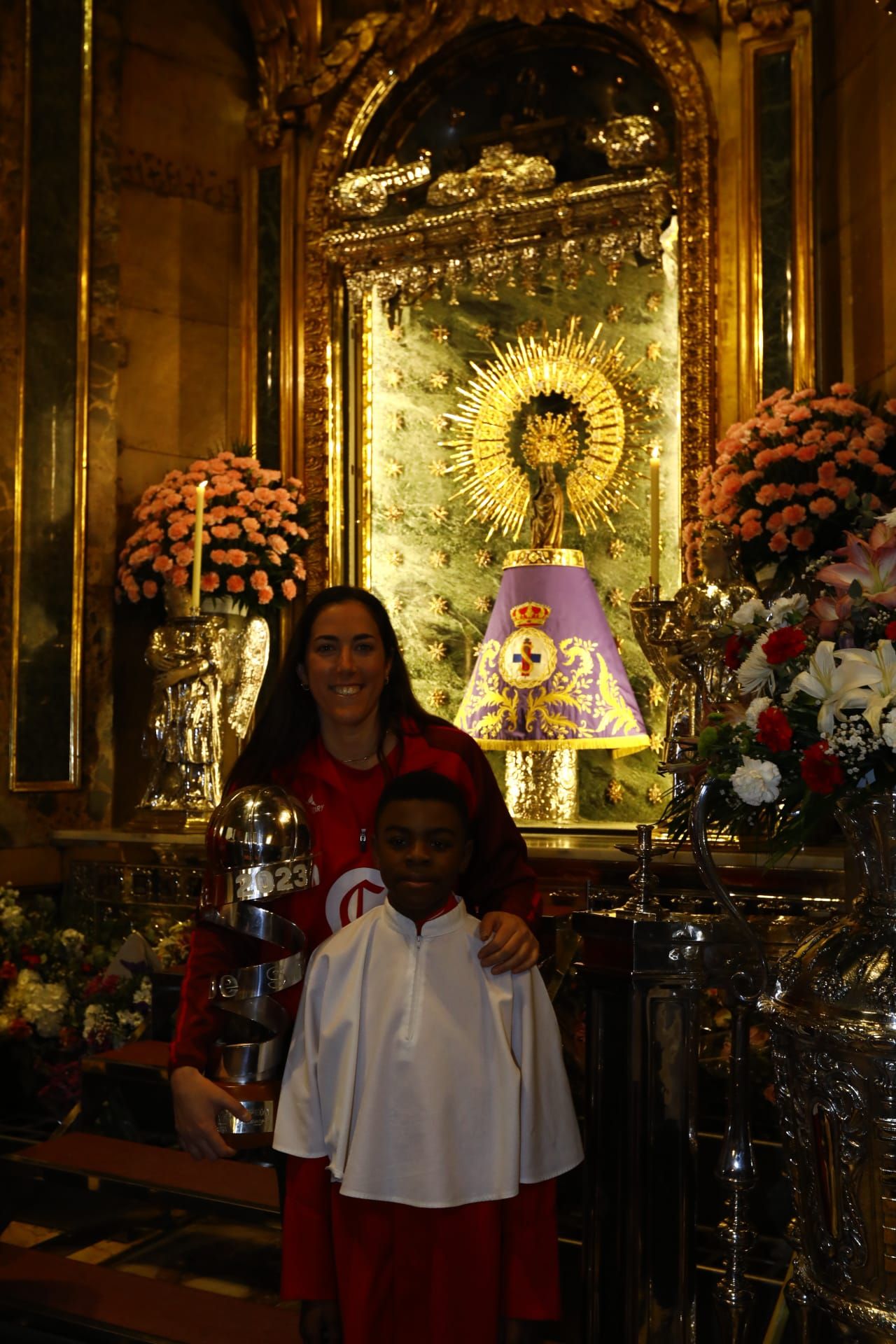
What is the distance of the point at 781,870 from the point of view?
3.52 m

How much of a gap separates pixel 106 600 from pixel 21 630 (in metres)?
0.48

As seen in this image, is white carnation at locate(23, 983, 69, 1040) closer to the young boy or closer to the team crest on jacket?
the team crest on jacket

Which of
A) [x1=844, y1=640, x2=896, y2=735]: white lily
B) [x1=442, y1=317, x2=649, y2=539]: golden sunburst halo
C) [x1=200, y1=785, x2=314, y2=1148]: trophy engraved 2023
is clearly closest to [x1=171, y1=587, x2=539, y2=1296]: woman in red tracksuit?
[x1=200, y1=785, x2=314, y2=1148]: trophy engraved 2023

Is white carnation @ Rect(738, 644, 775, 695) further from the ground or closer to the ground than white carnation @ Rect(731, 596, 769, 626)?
closer to the ground

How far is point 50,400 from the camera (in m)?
6.08

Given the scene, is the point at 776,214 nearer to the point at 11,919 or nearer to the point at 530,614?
the point at 530,614

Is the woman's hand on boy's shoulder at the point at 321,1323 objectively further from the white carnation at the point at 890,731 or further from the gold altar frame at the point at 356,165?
the gold altar frame at the point at 356,165

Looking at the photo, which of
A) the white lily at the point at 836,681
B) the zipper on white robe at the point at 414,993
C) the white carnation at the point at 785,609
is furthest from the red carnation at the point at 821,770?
the zipper on white robe at the point at 414,993

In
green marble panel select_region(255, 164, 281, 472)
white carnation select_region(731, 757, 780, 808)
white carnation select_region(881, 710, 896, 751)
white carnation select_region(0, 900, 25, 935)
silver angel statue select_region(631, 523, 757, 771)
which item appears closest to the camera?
white carnation select_region(881, 710, 896, 751)

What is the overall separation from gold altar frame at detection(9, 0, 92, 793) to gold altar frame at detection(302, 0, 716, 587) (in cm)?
108

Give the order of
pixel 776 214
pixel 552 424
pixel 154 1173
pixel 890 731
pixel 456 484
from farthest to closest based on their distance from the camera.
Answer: pixel 456 484 → pixel 552 424 → pixel 776 214 → pixel 154 1173 → pixel 890 731

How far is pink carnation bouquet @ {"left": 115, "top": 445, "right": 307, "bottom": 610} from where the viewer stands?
6020 millimetres

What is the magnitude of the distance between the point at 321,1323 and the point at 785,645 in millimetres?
1377

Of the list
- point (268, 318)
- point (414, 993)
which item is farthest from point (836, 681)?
point (268, 318)
